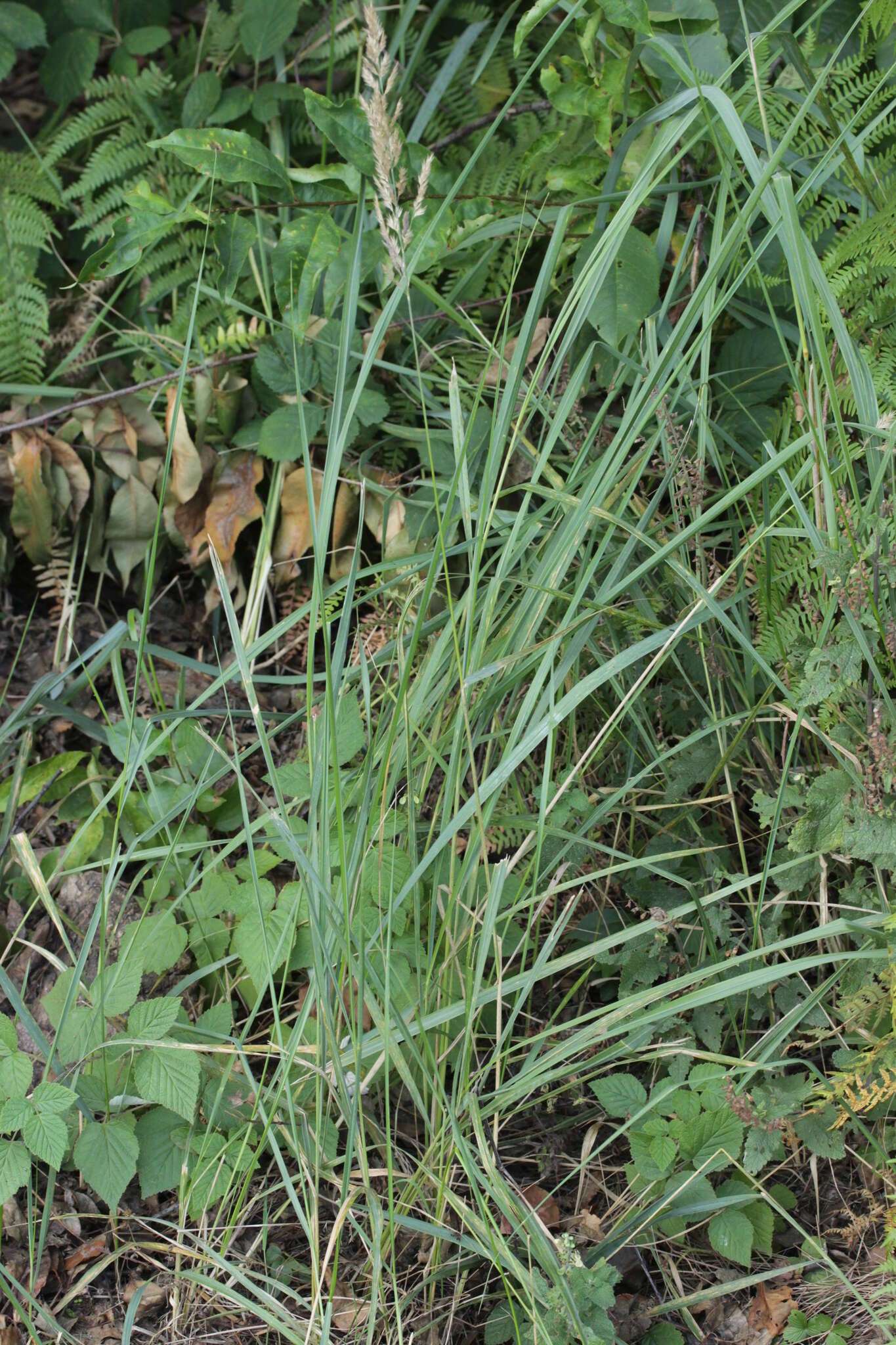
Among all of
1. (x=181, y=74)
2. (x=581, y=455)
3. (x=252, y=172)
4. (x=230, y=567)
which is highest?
(x=181, y=74)

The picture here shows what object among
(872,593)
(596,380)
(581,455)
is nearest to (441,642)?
(581,455)

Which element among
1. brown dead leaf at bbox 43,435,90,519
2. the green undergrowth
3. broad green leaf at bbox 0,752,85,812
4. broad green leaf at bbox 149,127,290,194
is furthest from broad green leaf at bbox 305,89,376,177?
broad green leaf at bbox 0,752,85,812

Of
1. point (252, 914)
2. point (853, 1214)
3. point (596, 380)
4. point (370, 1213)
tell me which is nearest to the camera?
point (370, 1213)

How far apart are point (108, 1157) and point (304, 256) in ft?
4.53

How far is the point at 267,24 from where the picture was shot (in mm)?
2174

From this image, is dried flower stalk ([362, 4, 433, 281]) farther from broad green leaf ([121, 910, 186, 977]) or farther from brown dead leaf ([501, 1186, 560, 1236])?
brown dead leaf ([501, 1186, 560, 1236])

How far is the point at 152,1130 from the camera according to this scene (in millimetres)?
1451

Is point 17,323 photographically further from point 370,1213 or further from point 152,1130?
point 370,1213

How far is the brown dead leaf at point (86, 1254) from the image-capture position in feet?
4.78

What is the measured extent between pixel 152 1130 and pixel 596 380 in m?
1.43

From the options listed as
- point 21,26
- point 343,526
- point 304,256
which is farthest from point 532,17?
point 21,26

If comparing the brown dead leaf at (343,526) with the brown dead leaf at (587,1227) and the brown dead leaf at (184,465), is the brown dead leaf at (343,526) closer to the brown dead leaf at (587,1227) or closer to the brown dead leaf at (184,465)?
the brown dead leaf at (184,465)

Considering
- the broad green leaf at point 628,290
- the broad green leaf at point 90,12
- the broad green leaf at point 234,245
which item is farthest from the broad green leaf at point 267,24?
the broad green leaf at point 628,290

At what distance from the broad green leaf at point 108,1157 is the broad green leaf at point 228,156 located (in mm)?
1378
